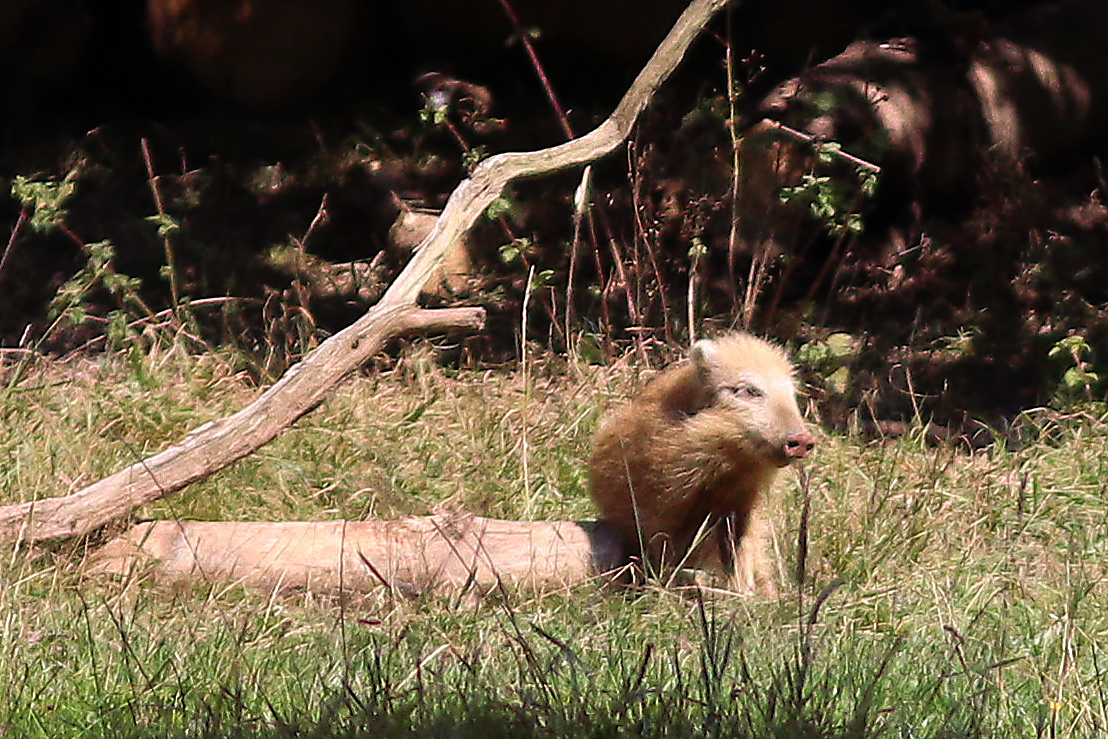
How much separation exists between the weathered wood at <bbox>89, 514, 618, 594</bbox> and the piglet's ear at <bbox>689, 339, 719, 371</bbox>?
62 centimetres

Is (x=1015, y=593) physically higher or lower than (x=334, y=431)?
higher

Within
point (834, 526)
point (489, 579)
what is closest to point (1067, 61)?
point (834, 526)

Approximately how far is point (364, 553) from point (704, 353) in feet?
3.91

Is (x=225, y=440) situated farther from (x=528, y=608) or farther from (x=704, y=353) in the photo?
(x=704, y=353)

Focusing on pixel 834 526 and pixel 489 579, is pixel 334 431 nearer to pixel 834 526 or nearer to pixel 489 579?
pixel 489 579

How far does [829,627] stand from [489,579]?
109 centimetres

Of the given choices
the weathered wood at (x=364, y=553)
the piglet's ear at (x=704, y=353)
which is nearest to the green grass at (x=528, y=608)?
the weathered wood at (x=364, y=553)

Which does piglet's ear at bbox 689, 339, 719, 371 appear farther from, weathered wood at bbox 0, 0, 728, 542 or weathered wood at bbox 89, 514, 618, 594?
weathered wood at bbox 0, 0, 728, 542

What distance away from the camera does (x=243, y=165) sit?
10.2m

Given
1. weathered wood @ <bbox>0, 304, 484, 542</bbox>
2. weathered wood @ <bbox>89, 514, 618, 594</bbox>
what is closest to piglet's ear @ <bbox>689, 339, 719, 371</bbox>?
weathered wood @ <bbox>89, 514, 618, 594</bbox>

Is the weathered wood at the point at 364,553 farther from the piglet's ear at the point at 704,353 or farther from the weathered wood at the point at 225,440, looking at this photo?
the piglet's ear at the point at 704,353

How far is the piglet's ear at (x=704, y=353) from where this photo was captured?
4.70 m

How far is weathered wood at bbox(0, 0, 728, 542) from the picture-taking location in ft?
15.6

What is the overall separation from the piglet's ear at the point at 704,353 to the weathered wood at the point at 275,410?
737 millimetres
